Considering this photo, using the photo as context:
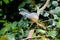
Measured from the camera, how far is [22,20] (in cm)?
179

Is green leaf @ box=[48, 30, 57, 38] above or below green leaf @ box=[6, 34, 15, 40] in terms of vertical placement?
below

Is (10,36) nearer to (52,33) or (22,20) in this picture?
(22,20)

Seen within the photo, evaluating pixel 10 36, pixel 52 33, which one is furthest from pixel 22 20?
pixel 52 33

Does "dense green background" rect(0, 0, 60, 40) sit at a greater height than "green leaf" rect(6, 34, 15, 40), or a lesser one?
greater

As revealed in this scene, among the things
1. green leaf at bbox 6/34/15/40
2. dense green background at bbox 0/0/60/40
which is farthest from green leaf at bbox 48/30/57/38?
green leaf at bbox 6/34/15/40

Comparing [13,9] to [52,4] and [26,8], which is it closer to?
[26,8]

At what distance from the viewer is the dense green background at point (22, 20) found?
1721 millimetres

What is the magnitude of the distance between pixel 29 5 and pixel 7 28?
36cm

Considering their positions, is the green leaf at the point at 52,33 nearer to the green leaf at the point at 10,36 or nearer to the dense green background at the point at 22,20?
the dense green background at the point at 22,20

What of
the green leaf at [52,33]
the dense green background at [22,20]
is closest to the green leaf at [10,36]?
the dense green background at [22,20]

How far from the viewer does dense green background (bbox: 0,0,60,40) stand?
1.72m

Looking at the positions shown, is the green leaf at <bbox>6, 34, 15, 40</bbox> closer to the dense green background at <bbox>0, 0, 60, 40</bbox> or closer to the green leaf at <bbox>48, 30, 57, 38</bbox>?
the dense green background at <bbox>0, 0, 60, 40</bbox>

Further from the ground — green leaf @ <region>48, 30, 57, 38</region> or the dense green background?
the dense green background

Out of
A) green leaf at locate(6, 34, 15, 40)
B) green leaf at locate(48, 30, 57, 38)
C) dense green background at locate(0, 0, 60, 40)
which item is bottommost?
green leaf at locate(48, 30, 57, 38)
